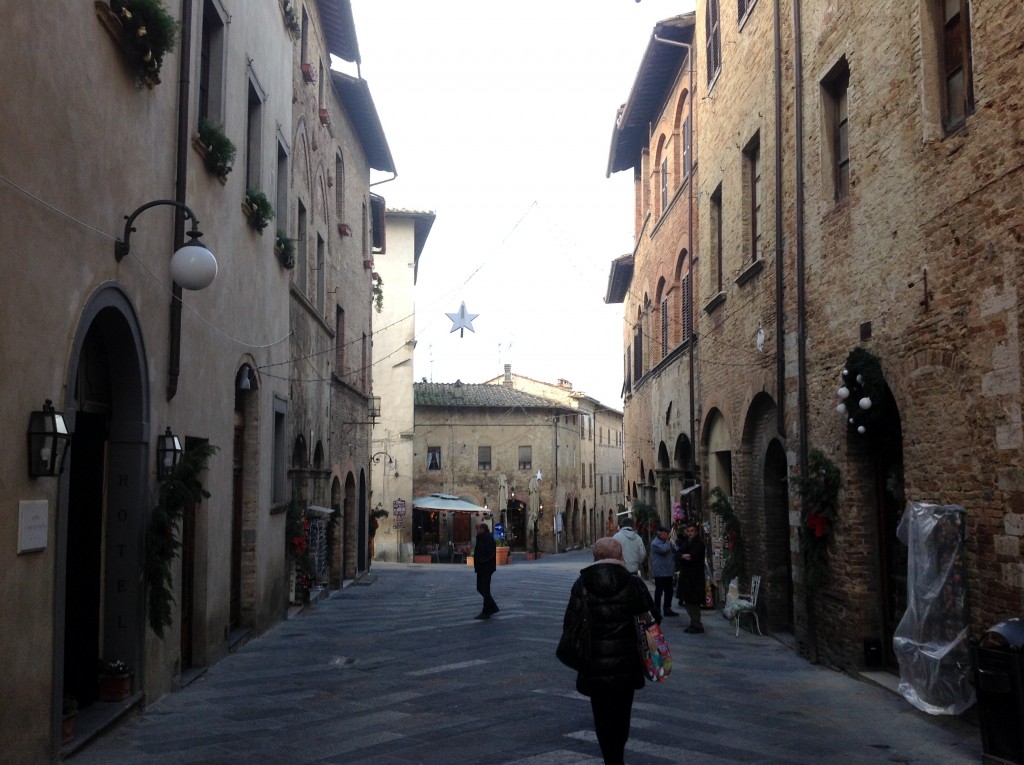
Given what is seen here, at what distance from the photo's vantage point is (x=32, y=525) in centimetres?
586

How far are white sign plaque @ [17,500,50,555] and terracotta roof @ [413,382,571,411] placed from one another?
39.4 meters

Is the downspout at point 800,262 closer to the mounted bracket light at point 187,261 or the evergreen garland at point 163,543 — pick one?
the evergreen garland at point 163,543

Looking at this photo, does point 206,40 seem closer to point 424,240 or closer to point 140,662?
point 140,662

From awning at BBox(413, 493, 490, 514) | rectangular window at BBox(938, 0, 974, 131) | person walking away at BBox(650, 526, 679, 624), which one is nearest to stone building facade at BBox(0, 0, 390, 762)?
person walking away at BBox(650, 526, 679, 624)

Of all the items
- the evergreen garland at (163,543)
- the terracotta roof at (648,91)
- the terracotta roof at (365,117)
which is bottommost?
the evergreen garland at (163,543)

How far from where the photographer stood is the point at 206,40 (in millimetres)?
10570

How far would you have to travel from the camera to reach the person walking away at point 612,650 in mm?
5914

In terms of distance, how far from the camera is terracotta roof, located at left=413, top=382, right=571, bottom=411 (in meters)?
46.1

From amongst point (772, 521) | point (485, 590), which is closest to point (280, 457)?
point (485, 590)

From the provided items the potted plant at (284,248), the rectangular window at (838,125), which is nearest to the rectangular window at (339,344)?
the potted plant at (284,248)

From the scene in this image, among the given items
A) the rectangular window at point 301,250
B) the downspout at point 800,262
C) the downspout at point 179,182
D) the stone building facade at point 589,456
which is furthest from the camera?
the stone building facade at point 589,456

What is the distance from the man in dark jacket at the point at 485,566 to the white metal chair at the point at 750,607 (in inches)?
141

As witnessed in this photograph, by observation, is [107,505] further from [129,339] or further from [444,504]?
[444,504]

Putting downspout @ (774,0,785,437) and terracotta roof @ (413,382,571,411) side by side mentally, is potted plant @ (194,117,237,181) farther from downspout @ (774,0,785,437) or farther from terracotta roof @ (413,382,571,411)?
terracotta roof @ (413,382,571,411)
